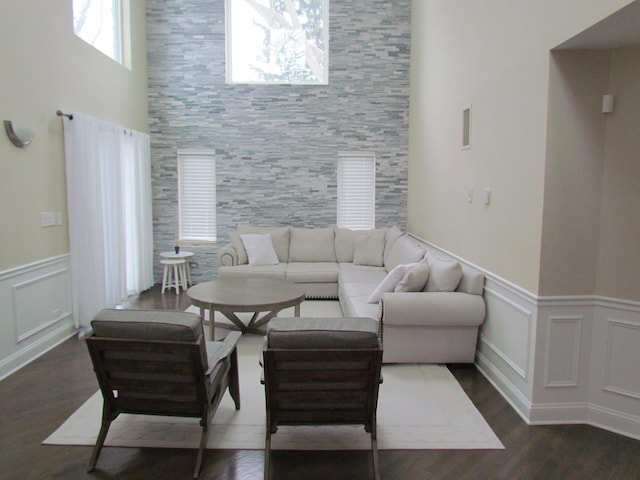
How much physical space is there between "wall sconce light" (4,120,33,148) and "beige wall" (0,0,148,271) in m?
0.05

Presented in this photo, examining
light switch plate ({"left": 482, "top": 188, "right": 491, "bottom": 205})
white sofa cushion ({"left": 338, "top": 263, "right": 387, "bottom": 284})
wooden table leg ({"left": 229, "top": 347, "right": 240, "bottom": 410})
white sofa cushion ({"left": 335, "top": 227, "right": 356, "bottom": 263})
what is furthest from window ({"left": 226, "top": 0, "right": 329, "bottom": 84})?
wooden table leg ({"left": 229, "top": 347, "right": 240, "bottom": 410})

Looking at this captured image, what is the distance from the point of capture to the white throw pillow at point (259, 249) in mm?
5902

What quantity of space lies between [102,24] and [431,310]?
5.10 m

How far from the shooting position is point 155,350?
2.25 metres

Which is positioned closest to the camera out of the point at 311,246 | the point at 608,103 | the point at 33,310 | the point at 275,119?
the point at 608,103

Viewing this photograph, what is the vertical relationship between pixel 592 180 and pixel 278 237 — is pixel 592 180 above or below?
above

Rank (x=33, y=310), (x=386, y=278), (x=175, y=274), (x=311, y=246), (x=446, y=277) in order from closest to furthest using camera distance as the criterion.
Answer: (x=446, y=277), (x=33, y=310), (x=386, y=278), (x=175, y=274), (x=311, y=246)

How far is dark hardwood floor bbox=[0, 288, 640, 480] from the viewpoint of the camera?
7.61 ft

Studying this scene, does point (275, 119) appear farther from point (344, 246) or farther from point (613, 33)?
point (613, 33)

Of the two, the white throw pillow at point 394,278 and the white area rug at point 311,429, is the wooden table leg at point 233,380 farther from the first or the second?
the white throw pillow at point 394,278

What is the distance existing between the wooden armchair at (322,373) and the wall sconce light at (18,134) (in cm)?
281

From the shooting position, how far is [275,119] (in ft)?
21.5

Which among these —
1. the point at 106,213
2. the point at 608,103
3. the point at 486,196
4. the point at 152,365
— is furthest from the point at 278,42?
the point at 152,365

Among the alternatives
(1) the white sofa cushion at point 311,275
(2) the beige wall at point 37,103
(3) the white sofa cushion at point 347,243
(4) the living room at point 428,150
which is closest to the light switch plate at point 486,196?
(4) the living room at point 428,150
